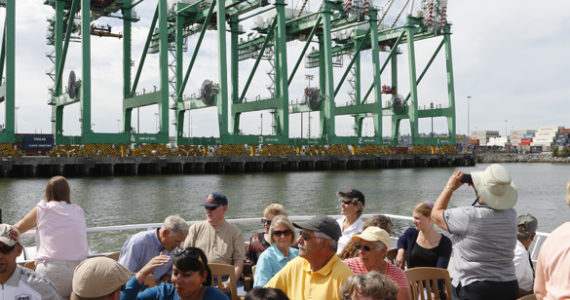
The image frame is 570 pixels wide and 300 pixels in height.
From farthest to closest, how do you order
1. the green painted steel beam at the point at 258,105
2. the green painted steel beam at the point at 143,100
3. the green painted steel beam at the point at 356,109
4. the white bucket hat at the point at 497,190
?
the green painted steel beam at the point at 356,109
the green painted steel beam at the point at 258,105
the green painted steel beam at the point at 143,100
the white bucket hat at the point at 497,190

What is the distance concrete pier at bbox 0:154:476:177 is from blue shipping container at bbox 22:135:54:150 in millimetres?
19930

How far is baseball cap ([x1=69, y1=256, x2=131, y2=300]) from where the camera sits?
6.74 ft

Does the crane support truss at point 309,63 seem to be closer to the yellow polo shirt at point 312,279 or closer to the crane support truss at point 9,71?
the crane support truss at point 9,71

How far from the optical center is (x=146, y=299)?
2.66 m

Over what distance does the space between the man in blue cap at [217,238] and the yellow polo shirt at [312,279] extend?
136 centimetres

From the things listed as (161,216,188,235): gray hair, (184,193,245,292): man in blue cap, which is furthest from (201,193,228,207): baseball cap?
(161,216,188,235): gray hair

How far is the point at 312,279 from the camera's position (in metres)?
2.75

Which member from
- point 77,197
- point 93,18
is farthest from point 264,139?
point 77,197

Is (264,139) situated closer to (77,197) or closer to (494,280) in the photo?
(77,197)

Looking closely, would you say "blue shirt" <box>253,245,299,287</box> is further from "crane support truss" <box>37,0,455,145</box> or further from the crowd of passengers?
"crane support truss" <box>37,0,455,145</box>

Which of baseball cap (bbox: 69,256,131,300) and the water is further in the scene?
the water

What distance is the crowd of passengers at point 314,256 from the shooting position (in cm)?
228

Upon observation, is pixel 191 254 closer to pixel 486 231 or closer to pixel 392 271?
pixel 392 271

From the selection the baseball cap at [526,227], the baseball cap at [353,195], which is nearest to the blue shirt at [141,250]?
the baseball cap at [353,195]
